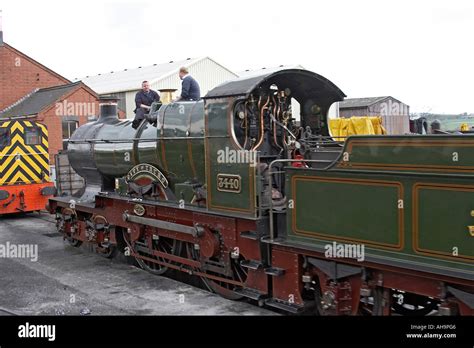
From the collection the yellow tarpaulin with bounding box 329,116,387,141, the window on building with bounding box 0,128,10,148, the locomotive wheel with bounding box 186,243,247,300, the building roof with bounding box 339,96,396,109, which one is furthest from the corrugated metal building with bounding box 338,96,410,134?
the locomotive wheel with bounding box 186,243,247,300

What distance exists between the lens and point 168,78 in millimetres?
31516

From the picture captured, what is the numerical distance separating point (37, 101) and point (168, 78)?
819cm

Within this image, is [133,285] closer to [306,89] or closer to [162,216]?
[162,216]

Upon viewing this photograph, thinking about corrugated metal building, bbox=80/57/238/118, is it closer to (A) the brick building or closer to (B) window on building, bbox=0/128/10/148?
(A) the brick building

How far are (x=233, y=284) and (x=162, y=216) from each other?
6.06 ft

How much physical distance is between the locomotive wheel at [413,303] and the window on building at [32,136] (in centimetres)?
1207

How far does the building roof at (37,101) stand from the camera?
2473 centimetres

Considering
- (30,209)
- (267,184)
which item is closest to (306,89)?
(267,184)

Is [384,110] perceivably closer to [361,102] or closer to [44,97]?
[361,102]

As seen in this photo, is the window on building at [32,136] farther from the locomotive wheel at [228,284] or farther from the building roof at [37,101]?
the building roof at [37,101]

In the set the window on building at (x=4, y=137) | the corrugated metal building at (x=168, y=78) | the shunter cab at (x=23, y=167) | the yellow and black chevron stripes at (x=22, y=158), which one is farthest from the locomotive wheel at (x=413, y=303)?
the corrugated metal building at (x=168, y=78)

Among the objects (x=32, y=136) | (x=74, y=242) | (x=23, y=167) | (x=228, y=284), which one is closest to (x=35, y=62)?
(x=32, y=136)

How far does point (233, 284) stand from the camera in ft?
24.5

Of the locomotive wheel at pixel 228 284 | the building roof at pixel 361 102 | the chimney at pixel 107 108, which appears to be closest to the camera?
the locomotive wheel at pixel 228 284
